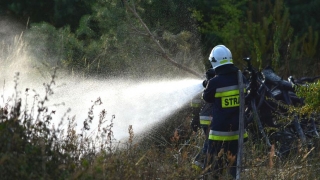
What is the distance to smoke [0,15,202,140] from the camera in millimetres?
10195

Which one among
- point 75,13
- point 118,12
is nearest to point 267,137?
point 118,12

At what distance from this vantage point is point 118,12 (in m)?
12.2

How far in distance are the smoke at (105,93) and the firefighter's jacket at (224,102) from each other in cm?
169

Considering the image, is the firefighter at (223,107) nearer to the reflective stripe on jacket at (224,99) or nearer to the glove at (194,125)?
the reflective stripe on jacket at (224,99)

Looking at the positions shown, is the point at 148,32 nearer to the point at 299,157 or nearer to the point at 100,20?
the point at 100,20

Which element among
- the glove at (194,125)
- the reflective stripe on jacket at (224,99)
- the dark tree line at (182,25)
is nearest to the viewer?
the reflective stripe on jacket at (224,99)

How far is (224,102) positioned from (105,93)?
420 centimetres

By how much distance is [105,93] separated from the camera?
1136 cm

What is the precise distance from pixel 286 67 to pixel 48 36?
4.33m

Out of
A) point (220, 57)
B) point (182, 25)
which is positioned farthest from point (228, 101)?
point (182, 25)

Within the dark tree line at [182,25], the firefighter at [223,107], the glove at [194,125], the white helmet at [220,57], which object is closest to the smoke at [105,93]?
the glove at [194,125]

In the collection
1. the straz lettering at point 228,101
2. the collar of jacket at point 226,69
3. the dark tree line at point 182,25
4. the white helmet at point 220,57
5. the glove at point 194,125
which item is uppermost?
the dark tree line at point 182,25

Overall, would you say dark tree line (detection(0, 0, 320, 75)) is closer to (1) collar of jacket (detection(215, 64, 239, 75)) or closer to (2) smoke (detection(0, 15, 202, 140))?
(2) smoke (detection(0, 15, 202, 140))

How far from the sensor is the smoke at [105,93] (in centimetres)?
1020
